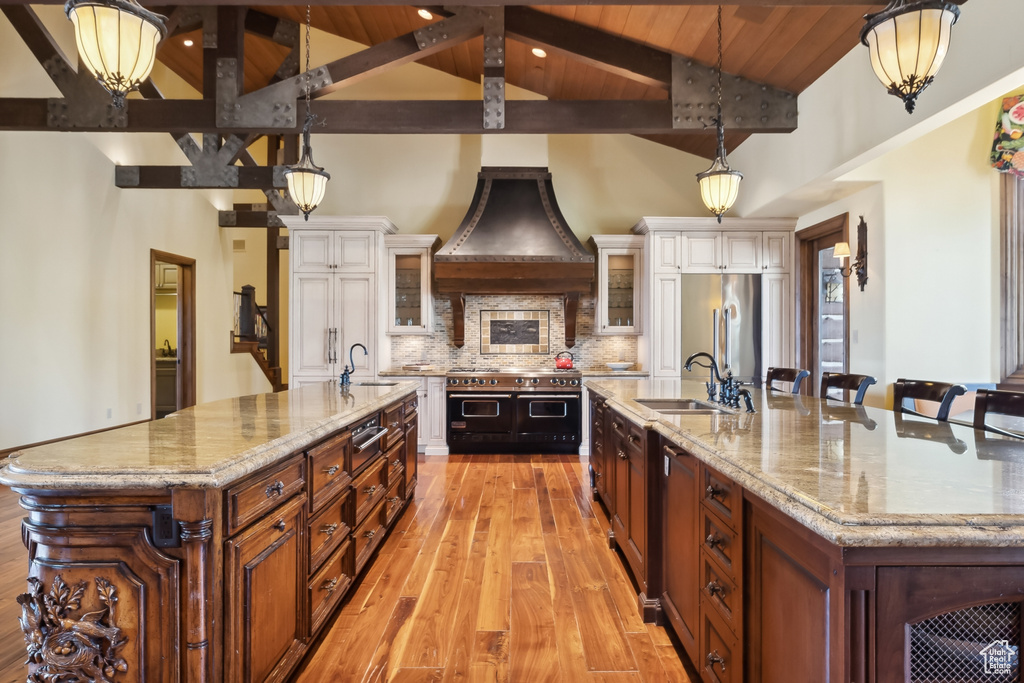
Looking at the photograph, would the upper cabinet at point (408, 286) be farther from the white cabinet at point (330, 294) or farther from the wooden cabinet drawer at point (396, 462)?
the wooden cabinet drawer at point (396, 462)

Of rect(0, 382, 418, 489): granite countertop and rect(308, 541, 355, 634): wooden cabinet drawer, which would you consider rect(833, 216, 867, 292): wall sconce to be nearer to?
rect(0, 382, 418, 489): granite countertop

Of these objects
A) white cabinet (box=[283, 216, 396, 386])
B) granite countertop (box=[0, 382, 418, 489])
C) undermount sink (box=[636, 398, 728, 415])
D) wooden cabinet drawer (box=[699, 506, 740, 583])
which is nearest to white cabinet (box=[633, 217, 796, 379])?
undermount sink (box=[636, 398, 728, 415])

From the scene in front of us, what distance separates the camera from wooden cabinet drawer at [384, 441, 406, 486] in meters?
3.43

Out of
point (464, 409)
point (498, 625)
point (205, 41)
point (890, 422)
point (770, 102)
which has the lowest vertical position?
point (498, 625)

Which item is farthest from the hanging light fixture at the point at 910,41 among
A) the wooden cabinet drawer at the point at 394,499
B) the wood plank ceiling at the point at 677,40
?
the wooden cabinet drawer at the point at 394,499

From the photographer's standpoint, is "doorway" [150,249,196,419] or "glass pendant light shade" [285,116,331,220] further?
"doorway" [150,249,196,419]

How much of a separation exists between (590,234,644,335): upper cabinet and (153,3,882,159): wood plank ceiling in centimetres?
149

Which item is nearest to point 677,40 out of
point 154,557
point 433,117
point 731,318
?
point 433,117

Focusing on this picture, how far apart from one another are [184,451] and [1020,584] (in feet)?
6.64

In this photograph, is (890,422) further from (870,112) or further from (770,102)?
→ (770,102)

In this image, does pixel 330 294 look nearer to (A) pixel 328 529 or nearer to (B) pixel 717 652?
(A) pixel 328 529

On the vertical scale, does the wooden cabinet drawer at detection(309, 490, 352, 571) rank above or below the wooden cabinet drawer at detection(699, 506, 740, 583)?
below

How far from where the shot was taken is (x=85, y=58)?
1986 millimetres

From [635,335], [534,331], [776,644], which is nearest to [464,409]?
[534,331]
